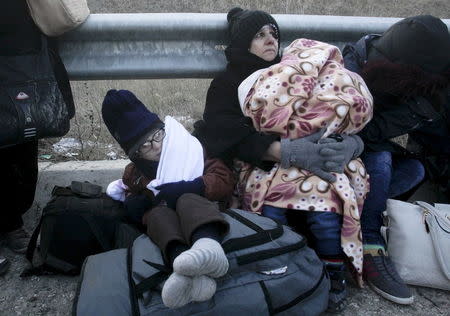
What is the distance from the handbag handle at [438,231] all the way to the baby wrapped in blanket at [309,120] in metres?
0.35

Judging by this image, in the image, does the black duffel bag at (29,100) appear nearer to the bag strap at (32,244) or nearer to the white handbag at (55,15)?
the white handbag at (55,15)

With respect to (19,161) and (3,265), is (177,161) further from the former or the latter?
(3,265)

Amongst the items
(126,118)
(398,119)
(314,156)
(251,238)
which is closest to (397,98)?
(398,119)

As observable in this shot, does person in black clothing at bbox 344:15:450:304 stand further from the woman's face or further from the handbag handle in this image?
the woman's face

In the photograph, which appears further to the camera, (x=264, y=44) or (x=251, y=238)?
(x=264, y=44)

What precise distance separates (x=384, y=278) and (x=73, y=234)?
149cm

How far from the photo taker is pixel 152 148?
2379mm

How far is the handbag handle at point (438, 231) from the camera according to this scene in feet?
7.18

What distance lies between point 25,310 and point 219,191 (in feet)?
3.33

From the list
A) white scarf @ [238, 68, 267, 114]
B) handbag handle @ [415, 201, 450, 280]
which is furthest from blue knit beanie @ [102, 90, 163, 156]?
handbag handle @ [415, 201, 450, 280]

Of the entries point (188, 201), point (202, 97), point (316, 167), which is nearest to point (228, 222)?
point (188, 201)

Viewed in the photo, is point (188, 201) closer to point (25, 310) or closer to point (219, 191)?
point (219, 191)

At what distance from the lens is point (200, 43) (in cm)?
263

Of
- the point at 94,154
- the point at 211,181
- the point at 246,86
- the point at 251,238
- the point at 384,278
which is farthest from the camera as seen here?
the point at 94,154
